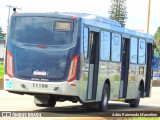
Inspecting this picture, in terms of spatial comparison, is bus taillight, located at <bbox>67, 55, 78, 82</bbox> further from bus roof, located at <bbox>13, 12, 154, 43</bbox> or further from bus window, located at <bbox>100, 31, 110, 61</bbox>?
bus window, located at <bbox>100, 31, 110, 61</bbox>

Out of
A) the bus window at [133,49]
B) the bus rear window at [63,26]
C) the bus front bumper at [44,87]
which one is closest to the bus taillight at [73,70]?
the bus front bumper at [44,87]

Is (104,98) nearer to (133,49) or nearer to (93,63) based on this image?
(93,63)

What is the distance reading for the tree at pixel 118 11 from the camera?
3895 inches

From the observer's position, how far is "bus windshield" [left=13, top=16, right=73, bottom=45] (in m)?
17.3

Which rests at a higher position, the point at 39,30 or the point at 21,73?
the point at 39,30

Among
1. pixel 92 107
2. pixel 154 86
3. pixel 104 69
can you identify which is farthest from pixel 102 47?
pixel 154 86

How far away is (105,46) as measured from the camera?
19.4 metres

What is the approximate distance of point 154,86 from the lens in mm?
51375

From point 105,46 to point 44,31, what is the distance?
2734 mm

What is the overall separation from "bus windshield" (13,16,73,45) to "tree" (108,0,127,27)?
3207 inches

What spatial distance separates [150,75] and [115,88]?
5237 millimetres

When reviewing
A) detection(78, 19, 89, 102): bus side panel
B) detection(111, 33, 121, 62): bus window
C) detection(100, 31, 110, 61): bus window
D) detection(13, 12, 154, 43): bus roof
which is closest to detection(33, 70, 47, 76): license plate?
detection(78, 19, 89, 102): bus side panel

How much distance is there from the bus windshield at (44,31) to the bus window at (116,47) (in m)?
3.31

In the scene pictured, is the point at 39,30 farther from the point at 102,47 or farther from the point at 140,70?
the point at 140,70
